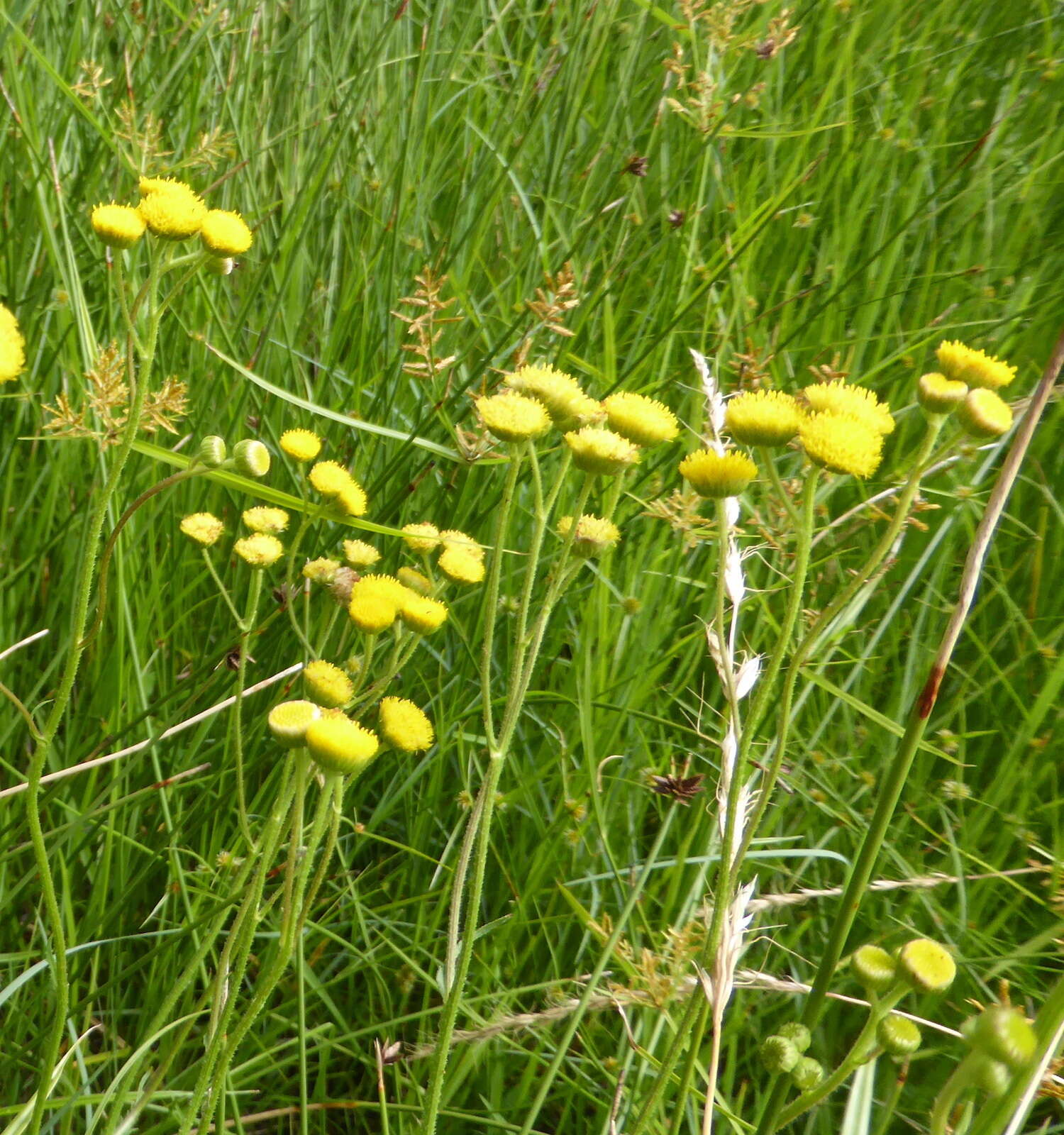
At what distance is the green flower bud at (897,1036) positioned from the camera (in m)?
0.76

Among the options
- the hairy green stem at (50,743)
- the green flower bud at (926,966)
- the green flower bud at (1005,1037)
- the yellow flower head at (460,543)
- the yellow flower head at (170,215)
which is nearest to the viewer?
the green flower bud at (1005,1037)

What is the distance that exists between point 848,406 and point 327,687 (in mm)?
501

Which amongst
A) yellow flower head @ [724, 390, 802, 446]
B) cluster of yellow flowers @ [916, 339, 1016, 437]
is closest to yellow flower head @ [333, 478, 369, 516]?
yellow flower head @ [724, 390, 802, 446]

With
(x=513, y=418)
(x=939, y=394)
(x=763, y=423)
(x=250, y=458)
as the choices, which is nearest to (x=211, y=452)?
(x=250, y=458)

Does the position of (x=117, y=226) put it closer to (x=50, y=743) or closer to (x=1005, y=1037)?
(x=50, y=743)

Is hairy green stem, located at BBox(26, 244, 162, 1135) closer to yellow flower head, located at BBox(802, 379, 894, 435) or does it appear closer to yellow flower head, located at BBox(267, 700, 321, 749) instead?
yellow flower head, located at BBox(267, 700, 321, 749)

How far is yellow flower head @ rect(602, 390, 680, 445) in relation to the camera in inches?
40.0

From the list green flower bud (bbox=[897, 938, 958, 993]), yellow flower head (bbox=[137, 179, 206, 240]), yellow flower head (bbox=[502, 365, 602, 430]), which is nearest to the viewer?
green flower bud (bbox=[897, 938, 958, 993])

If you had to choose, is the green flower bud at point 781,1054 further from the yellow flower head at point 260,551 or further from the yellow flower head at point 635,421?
the yellow flower head at point 260,551

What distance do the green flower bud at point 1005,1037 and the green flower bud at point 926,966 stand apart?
0.10 meters

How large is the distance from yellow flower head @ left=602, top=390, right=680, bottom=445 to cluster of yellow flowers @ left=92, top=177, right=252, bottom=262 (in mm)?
390

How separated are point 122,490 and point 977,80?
1.96 m

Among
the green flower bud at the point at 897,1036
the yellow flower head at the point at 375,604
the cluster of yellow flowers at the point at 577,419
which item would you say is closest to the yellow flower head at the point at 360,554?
the yellow flower head at the point at 375,604

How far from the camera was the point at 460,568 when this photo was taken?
1171 mm
